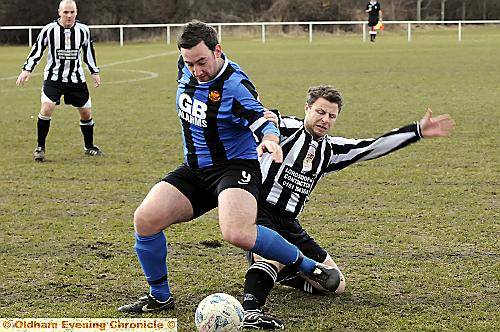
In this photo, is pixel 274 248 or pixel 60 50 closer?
pixel 274 248

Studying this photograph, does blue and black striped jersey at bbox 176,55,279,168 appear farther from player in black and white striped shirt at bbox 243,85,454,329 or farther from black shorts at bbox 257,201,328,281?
black shorts at bbox 257,201,328,281

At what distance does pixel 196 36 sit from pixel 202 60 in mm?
133

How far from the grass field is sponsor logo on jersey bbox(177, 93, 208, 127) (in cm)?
101

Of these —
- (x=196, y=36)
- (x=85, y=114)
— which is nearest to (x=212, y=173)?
(x=196, y=36)

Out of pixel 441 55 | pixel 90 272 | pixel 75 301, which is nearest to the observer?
pixel 75 301

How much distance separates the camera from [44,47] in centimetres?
1032

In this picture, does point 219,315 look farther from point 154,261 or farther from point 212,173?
point 212,173

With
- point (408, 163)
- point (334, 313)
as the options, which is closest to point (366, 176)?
point (408, 163)

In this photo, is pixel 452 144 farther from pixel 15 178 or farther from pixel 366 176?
pixel 15 178

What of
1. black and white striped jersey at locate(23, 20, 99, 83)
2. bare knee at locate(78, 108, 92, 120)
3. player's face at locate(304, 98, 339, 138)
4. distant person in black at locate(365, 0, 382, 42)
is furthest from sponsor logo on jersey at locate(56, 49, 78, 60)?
distant person in black at locate(365, 0, 382, 42)

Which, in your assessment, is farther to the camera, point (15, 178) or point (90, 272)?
point (15, 178)

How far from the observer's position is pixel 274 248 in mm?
4867

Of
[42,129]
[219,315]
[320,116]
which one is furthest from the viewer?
[42,129]

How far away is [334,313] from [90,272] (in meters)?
1.64
